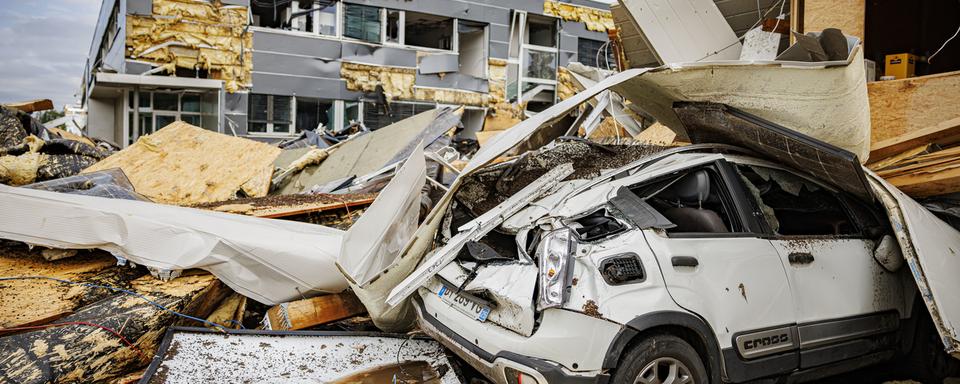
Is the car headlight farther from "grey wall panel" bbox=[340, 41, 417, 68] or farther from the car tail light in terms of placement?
"grey wall panel" bbox=[340, 41, 417, 68]

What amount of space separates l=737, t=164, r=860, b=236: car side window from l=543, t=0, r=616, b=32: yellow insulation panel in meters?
19.3

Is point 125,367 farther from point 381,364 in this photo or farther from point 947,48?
point 947,48

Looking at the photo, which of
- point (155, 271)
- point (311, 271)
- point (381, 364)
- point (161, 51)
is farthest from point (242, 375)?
point (161, 51)

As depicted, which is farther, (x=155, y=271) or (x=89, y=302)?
(x=155, y=271)

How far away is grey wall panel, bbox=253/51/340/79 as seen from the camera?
717 inches

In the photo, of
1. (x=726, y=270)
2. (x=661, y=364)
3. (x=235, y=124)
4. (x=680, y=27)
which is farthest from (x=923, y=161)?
(x=235, y=124)

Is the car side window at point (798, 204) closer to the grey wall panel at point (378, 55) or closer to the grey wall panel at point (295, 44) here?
the grey wall panel at point (295, 44)

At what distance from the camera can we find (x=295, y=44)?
61.1 ft

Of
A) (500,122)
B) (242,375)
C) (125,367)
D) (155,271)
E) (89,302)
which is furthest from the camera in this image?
(500,122)

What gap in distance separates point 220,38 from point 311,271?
47.7 ft

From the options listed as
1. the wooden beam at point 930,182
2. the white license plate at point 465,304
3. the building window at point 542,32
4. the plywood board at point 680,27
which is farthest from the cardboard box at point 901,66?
the building window at point 542,32

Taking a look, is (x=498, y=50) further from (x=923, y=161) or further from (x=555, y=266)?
(x=555, y=266)

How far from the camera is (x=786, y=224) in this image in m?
4.30

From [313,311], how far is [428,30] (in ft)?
62.6
